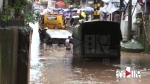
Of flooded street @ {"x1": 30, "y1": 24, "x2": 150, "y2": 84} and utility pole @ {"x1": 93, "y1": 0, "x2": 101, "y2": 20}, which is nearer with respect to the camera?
flooded street @ {"x1": 30, "y1": 24, "x2": 150, "y2": 84}

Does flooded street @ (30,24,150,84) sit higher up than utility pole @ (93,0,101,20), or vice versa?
utility pole @ (93,0,101,20)

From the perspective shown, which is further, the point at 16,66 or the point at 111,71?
the point at 111,71

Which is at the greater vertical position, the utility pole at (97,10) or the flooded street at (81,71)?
the utility pole at (97,10)

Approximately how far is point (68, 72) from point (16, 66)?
546 cm

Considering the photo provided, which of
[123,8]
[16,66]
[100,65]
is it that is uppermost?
[123,8]

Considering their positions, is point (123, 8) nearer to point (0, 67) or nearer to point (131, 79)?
point (131, 79)

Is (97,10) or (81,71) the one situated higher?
(97,10)

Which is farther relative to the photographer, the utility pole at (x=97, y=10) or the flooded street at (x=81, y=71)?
the utility pole at (x=97, y=10)

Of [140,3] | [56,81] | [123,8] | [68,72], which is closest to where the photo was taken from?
[56,81]

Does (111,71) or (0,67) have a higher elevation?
(0,67)

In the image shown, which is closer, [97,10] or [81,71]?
[81,71]

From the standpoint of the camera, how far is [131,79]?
34.9 feet

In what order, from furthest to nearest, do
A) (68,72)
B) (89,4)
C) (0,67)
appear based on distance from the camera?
(89,4)
(68,72)
(0,67)

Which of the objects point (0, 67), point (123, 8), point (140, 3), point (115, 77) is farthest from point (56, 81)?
point (123, 8)
